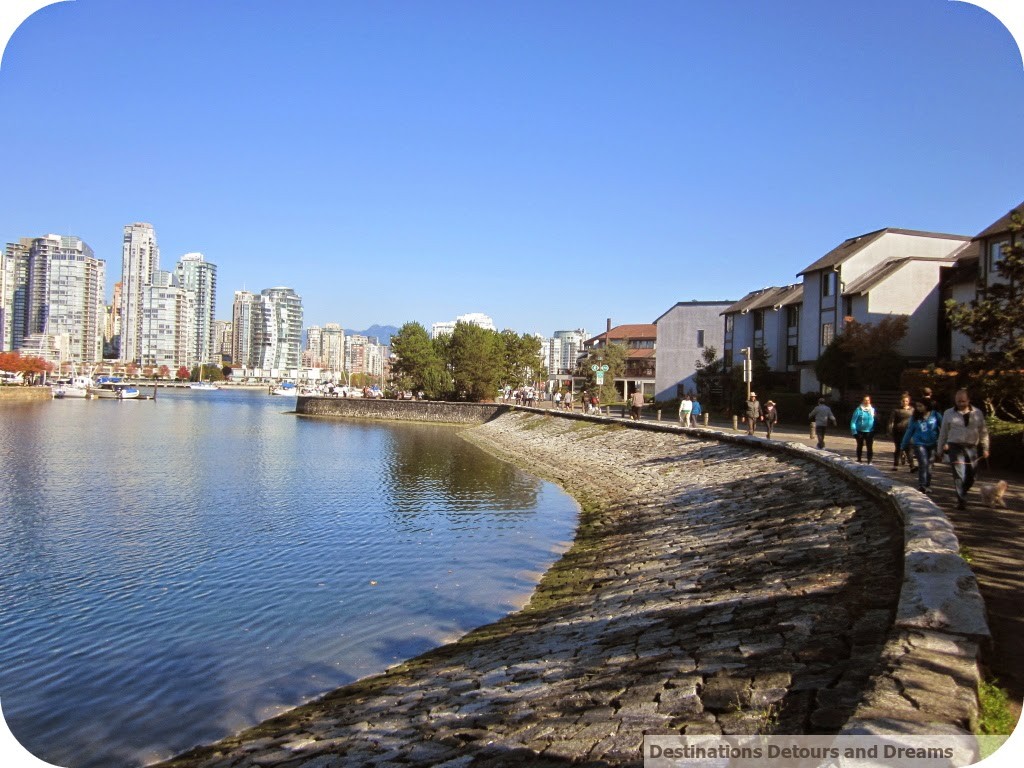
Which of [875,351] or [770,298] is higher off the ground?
[770,298]

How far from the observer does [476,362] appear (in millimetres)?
87000

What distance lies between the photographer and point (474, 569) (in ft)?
54.9

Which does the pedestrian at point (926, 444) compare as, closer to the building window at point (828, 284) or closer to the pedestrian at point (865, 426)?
the pedestrian at point (865, 426)

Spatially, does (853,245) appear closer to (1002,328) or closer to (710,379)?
(710,379)

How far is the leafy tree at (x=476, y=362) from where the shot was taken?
86.9 metres

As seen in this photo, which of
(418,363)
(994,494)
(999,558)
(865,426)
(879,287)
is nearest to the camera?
(999,558)

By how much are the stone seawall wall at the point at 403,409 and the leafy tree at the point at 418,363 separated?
5.16 metres

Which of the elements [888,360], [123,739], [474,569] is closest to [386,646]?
[123,739]

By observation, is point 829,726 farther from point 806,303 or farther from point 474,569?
point 806,303

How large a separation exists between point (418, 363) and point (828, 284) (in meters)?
58.0

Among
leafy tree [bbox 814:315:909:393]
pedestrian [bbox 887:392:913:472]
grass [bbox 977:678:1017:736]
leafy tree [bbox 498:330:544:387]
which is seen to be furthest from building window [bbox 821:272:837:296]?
leafy tree [bbox 498:330:544:387]

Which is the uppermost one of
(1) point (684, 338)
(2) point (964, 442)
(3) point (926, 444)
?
(1) point (684, 338)

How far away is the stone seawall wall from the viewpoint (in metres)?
77.9

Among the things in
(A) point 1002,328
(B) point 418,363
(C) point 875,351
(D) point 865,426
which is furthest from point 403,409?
(A) point 1002,328
